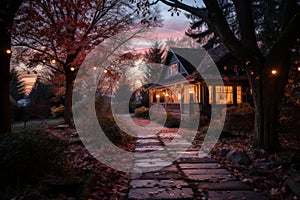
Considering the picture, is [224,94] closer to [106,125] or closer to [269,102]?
[106,125]

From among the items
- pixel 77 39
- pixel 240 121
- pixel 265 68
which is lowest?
pixel 240 121

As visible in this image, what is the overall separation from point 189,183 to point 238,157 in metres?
2.28

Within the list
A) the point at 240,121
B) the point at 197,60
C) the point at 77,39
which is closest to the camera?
the point at 240,121

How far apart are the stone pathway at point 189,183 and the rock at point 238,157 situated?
0.44 m

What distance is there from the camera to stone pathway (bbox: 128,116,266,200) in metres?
4.20

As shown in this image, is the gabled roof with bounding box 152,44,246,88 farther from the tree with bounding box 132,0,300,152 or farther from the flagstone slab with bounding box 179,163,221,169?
the flagstone slab with bounding box 179,163,221,169

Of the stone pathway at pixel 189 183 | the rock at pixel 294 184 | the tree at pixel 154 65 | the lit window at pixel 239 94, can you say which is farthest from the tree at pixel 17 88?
the rock at pixel 294 184

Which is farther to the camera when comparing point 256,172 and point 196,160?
point 196,160

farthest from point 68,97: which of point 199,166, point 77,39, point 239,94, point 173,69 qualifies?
point 173,69

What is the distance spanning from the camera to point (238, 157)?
6586 millimetres

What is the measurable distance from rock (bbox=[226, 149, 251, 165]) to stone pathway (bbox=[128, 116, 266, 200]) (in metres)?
0.44

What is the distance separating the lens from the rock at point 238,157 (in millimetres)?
6434

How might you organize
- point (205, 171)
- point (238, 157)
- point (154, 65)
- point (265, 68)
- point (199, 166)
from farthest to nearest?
point (154, 65) → point (265, 68) → point (238, 157) → point (199, 166) → point (205, 171)

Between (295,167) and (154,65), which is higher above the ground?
(154,65)
